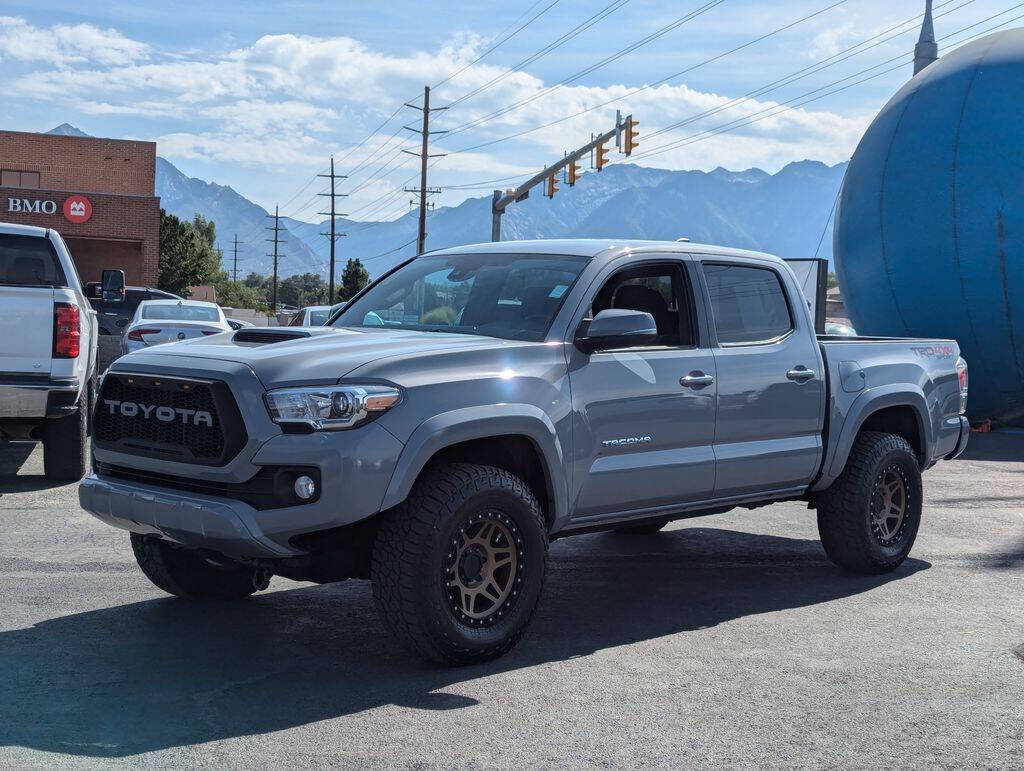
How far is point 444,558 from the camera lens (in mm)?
5230

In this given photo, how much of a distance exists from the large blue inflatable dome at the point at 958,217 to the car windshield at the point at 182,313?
10.7 metres

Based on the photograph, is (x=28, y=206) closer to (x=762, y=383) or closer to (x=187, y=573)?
(x=187, y=573)

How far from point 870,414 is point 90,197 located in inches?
1616

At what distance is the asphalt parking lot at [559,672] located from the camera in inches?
174

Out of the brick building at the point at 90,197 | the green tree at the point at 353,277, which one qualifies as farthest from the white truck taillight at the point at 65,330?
the green tree at the point at 353,277

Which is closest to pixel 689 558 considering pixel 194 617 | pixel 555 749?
pixel 194 617

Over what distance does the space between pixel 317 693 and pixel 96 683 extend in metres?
0.90

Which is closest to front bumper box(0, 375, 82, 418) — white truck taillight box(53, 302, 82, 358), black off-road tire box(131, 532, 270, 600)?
white truck taillight box(53, 302, 82, 358)

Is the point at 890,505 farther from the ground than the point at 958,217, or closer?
closer

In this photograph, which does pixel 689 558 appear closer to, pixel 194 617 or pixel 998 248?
pixel 194 617

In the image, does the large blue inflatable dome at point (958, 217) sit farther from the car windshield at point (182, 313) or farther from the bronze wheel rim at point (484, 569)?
the bronze wheel rim at point (484, 569)

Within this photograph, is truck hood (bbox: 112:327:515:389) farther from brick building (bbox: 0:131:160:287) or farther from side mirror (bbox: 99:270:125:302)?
brick building (bbox: 0:131:160:287)

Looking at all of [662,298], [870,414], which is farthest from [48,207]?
[662,298]

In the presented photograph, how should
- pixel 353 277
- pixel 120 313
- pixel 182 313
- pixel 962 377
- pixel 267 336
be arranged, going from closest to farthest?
pixel 267 336
pixel 962 377
pixel 182 313
pixel 120 313
pixel 353 277
